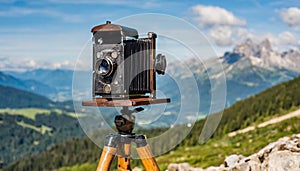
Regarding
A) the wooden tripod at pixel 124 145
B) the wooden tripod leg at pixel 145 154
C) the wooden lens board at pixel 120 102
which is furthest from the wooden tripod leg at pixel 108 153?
the wooden lens board at pixel 120 102

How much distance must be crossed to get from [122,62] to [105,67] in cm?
26

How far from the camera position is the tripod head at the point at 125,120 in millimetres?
6465

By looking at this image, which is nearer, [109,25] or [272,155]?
[109,25]

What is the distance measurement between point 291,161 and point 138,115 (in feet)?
14.0

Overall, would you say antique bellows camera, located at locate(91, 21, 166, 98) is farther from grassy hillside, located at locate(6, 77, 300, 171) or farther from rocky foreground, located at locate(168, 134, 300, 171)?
grassy hillside, located at locate(6, 77, 300, 171)

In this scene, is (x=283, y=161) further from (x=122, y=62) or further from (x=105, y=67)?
(x=105, y=67)

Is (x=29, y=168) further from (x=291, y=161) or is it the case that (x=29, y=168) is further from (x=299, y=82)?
(x=291, y=161)

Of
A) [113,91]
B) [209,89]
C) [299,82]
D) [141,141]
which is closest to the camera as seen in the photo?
[113,91]

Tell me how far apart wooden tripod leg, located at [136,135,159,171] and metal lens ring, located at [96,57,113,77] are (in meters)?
1.18

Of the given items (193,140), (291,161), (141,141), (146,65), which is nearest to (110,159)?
(141,141)

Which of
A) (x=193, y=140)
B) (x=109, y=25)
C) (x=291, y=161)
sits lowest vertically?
(x=193, y=140)

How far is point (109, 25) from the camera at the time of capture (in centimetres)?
623

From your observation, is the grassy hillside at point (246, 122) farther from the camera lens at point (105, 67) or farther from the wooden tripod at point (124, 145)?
the camera lens at point (105, 67)

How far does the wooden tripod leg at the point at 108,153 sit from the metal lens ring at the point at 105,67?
3.46 feet
